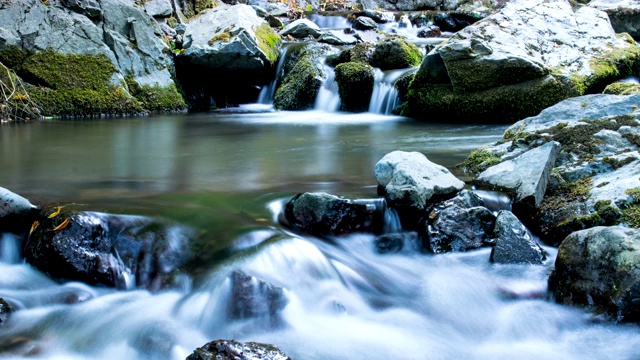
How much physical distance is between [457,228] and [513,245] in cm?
41

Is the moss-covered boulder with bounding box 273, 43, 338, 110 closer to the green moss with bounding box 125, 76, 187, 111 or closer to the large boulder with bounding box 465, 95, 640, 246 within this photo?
the green moss with bounding box 125, 76, 187, 111

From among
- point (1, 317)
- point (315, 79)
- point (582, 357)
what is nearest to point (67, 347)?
point (1, 317)

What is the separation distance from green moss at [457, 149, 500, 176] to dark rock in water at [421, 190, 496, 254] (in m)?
1.42

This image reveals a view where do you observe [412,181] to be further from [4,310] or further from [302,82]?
[302,82]

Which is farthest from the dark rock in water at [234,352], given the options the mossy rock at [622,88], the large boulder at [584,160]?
the mossy rock at [622,88]

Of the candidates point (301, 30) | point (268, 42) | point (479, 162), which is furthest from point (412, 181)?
point (301, 30)

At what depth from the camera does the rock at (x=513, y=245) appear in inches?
149

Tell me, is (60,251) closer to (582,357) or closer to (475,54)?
(582,357)

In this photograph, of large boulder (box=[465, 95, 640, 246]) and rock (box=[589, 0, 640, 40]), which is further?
rock (box=[589, 0, 640, 40])

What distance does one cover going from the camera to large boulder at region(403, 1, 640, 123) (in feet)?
32.2

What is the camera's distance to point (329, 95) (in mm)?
12797

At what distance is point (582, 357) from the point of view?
9.50 ft

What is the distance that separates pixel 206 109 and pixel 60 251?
1044 cm

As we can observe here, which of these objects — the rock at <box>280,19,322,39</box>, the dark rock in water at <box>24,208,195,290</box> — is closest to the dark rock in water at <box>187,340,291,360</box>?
the dark rock in water at <box>24,208,195,290</box>
